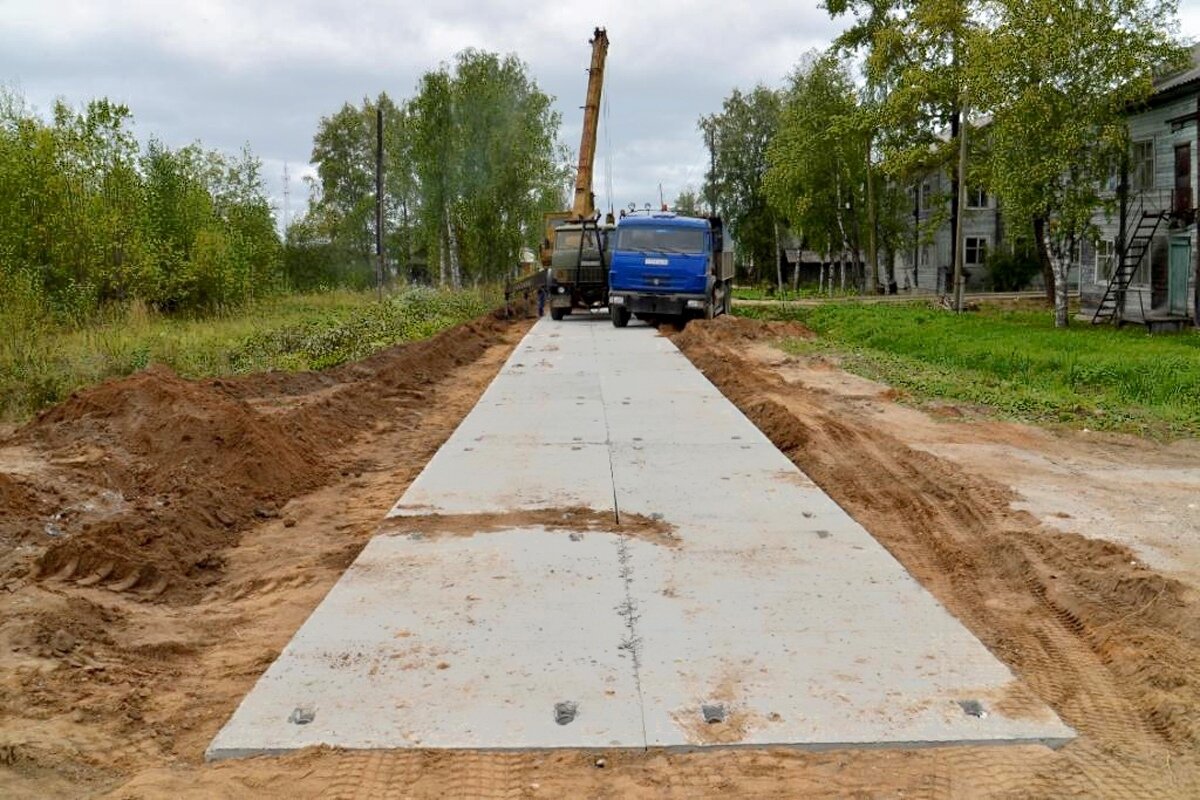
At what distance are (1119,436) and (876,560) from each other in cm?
672

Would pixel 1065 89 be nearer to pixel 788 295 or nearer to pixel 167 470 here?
pixel 167 470

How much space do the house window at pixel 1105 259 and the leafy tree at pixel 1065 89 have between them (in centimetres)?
466

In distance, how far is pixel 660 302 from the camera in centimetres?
2525

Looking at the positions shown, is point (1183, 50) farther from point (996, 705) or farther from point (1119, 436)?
point (996, 705)

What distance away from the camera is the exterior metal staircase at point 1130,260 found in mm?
28558

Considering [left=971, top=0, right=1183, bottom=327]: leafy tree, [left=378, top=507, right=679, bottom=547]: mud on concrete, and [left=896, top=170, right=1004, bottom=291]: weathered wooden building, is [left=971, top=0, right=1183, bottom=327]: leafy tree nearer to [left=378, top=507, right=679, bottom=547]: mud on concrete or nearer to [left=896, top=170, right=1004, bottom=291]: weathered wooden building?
[left=896, top=170, right=1004, bottom=291]: weathered wooden building

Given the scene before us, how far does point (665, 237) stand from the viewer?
25.7m

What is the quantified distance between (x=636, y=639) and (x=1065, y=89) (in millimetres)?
26466

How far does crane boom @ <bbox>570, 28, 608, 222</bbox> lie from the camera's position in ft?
111

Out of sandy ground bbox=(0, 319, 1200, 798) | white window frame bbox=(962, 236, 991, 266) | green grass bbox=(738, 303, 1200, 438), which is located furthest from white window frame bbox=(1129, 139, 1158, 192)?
white window frame bbox=(962, 236, 991, 266)

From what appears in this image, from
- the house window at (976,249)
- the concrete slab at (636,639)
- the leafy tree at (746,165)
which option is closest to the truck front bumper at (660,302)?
the concrete slab at (636,639)

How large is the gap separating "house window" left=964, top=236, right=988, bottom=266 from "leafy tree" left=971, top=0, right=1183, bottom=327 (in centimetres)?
2492

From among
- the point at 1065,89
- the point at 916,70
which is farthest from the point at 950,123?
the point at 1065,89

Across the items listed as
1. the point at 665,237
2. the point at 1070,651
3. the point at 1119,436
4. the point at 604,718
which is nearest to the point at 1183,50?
the point at 665,237
